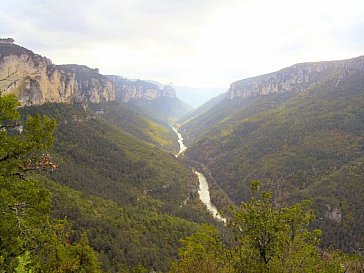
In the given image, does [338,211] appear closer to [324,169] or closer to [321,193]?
[321,193]

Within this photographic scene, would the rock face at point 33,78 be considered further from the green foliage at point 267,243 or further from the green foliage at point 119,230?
→ the green foliage at point 267,243

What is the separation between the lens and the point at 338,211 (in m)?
101

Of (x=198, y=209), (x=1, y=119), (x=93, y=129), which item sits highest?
(x=1, y=119)

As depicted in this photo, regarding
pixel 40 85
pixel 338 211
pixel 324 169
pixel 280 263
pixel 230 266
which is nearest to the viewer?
pixel 280 263

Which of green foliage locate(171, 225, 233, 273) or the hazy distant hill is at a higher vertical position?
green foliage locate(171, 225, 233, 273)

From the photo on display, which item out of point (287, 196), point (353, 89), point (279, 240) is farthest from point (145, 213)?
point (353, 89)

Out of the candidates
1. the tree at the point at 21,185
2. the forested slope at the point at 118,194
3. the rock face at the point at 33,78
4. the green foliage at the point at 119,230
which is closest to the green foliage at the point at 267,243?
the tree at the point at 21,185

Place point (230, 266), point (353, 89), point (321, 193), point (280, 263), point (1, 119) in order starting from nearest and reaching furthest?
point (1, 119) < point (280, 263) < point (230, 266) < point (321, 193) < point (353, 89)

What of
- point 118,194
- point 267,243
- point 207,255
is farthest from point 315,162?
point 267,243

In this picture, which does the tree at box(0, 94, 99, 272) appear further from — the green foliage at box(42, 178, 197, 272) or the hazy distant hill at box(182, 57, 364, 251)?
the hazy distant hill at box(182, 57, 364, 251)

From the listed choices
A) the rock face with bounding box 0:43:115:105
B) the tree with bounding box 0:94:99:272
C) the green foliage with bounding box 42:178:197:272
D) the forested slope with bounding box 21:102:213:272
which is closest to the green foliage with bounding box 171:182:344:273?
the tree with bounding box 0:94:99:272

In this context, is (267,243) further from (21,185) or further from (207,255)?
(21,185)

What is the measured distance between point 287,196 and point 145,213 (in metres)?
50.9

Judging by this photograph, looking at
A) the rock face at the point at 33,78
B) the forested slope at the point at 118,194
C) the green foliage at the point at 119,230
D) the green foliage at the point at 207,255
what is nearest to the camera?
the green foliage at the point at 207,255
